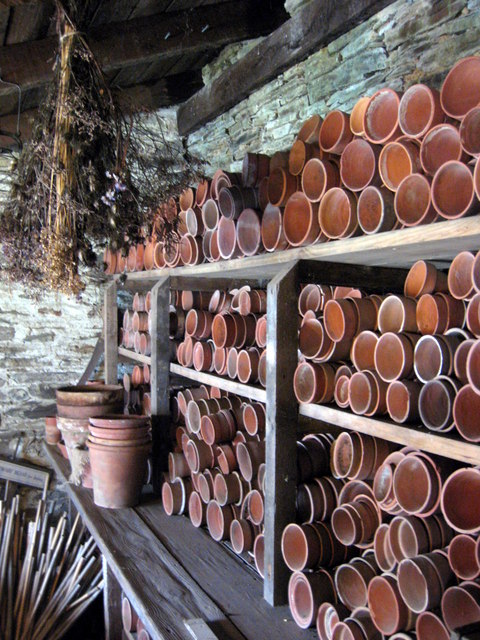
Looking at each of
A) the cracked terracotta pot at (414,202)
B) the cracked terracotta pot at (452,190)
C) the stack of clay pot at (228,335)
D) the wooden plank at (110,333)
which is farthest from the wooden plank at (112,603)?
the cracked terracotta pot at (452,190)

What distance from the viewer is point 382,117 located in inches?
66.2

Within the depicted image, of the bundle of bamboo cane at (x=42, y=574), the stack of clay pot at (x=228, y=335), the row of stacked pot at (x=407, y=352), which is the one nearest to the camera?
the row of stacked pot at (x=407, y=352)

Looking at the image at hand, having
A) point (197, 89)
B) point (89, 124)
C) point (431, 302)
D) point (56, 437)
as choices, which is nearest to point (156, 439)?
point (56, 437)

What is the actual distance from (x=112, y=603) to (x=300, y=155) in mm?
2770

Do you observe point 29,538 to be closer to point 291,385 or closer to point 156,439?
point 156,439

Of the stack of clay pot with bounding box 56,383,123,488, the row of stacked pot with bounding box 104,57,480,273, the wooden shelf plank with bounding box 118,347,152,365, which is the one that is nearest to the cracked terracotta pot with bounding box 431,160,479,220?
the row of stacked pot with bounding box 104,57,480,273

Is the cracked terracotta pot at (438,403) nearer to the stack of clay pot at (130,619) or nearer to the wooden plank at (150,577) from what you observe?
the wooden plank at (150,577)

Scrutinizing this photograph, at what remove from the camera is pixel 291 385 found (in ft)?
6.57

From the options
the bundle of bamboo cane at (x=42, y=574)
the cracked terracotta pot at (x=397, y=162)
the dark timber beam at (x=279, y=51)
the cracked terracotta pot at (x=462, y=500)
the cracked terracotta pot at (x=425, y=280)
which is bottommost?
the bundle of bamboo cane at (x=42, y=574)

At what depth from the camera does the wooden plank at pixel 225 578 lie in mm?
1894

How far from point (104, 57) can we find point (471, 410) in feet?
9.59

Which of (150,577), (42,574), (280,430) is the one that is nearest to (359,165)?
(280,430)

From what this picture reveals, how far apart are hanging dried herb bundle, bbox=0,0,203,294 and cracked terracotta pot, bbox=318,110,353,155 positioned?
0.93 metres

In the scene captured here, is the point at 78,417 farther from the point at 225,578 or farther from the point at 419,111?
the point at 419,111
